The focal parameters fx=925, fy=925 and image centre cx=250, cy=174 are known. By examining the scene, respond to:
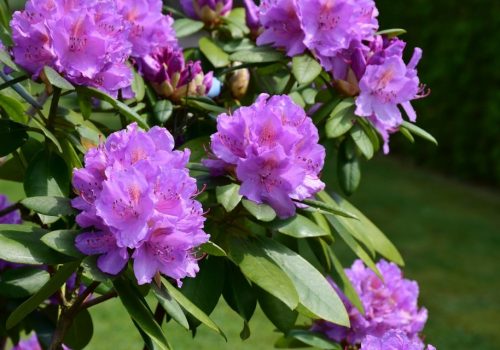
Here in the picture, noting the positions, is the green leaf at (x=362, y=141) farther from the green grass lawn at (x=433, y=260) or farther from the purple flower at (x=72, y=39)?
the green grass lawn at (x=433, y=260)

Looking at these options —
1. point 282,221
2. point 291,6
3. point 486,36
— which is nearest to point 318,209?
point 282,221

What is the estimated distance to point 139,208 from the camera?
48.7 inches

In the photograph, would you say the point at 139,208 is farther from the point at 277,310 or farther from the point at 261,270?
the point at 277,310

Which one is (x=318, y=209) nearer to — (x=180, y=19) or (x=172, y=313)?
(x=172, y=313)

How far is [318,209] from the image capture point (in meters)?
1.54

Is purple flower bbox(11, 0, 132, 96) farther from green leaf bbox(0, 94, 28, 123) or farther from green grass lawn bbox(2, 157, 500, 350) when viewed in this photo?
green grass lawn bbox(2, 157, 500, 350)

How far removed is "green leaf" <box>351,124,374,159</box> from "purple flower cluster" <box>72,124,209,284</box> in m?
0.59

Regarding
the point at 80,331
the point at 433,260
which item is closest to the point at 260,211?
the point at 80,331

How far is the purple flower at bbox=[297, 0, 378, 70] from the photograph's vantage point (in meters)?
1.73

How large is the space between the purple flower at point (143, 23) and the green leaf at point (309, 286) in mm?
481

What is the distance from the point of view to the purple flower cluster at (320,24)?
1734 mm

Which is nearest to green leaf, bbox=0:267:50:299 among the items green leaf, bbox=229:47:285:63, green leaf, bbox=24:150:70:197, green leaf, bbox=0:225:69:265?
green leaf, bbox=24:150:70:197

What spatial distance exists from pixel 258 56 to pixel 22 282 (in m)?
0.63

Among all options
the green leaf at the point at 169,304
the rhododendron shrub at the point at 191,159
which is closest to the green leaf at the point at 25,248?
the rhododendron shrub at the point at 191,159
